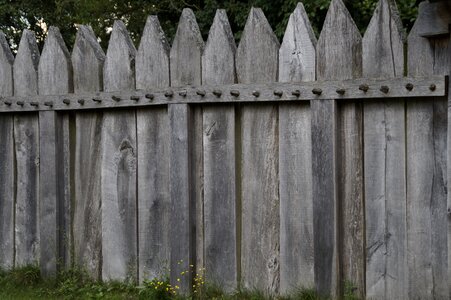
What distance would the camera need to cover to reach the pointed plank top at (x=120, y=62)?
16.3 feet

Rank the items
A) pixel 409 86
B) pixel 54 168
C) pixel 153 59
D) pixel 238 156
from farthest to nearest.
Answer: pixel 54 168
pixel 153 59
pixel 238 156
pixel 409 86

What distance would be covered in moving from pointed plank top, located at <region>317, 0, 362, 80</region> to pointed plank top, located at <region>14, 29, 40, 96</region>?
254 cm

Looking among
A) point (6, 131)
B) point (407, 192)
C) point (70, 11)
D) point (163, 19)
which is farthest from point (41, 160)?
point (70, 11)

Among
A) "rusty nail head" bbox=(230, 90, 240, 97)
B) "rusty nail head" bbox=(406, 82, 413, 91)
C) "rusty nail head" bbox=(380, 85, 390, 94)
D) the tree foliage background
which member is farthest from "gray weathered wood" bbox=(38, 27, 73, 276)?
the tree foliage background

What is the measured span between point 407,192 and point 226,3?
7.44 m

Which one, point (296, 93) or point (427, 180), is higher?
point (296, 93)

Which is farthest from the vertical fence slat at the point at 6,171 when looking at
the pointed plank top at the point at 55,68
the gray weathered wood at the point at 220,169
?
the gray weathered wood at the point at 220,169

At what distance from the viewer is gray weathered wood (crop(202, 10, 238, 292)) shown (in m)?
4.51

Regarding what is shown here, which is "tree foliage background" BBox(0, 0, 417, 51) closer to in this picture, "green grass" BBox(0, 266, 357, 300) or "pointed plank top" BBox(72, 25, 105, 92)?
"pointed plank top" BBox(72, 25, 105, 92)

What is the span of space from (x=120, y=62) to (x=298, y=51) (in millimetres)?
1473

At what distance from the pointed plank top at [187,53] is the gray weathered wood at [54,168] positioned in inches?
40.9

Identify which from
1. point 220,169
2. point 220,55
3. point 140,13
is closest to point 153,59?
point 220,55

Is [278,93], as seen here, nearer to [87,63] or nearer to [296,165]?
[296,165]

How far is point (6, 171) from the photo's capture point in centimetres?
568
